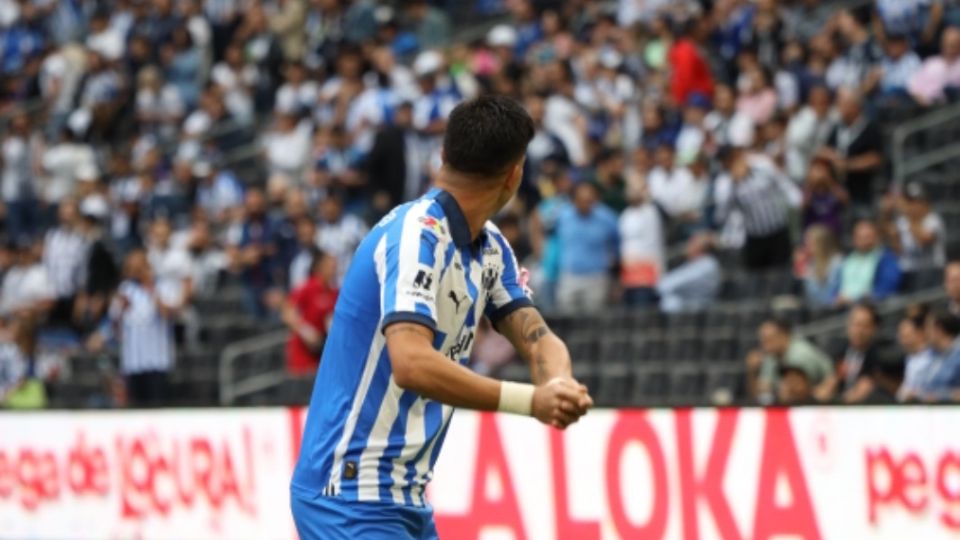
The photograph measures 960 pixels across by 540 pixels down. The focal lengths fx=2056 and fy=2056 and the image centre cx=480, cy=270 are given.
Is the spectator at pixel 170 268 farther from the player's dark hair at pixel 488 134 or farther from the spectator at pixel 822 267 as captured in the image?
the player's dark hair at pixel 488 134

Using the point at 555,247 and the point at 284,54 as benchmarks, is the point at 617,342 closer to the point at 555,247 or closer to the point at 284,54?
the point at 555,247

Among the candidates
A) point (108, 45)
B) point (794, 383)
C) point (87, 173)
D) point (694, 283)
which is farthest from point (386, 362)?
point (108, 45)

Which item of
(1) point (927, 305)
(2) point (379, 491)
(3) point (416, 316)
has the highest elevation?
(1) point (927, 305)

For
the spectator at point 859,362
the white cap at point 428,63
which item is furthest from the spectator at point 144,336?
the spectator at point 859,362

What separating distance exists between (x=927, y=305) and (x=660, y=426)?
431 centimetres

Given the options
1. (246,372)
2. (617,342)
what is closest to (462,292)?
(617,342)

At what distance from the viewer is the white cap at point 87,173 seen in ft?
71.6

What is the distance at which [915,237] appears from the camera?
1447 centimetres

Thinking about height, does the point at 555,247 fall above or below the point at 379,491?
above

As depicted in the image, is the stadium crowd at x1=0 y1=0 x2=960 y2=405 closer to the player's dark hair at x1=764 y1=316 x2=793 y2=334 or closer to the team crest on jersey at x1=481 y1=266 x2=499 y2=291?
the player's dark hair at x1=764 y1=316 x2=793 y2=334

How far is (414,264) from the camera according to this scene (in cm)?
538

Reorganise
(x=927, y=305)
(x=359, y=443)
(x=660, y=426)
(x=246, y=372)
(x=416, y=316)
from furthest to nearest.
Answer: (x=246, y=372), (x=927, y=305), (x=660, y=426), (x=359, y=443), (x=416, y=316)

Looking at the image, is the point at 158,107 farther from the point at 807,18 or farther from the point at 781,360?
the point at 781,360

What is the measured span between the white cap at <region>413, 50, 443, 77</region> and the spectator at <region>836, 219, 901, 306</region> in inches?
228
